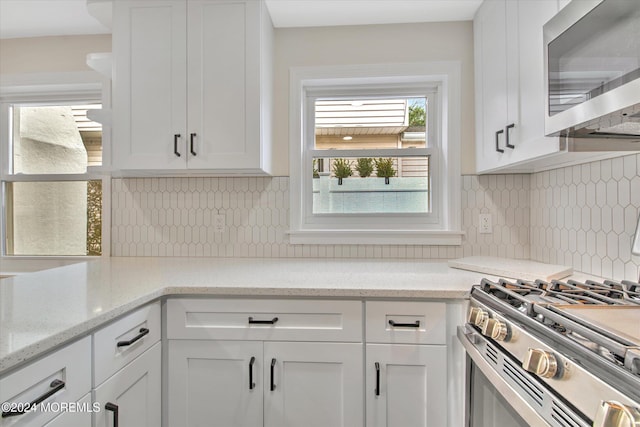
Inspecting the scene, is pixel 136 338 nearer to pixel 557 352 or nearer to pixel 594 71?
pixel 557 352

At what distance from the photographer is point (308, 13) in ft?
6.22

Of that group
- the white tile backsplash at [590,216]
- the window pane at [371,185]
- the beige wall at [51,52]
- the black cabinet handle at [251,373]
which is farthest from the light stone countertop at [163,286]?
the beige wall at [51,52]

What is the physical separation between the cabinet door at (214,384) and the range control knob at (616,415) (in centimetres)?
104

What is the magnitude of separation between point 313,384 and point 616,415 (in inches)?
38.3

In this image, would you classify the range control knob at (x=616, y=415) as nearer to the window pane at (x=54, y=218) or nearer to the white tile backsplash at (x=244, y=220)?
the white tile backsplash at (x=244, y=220)

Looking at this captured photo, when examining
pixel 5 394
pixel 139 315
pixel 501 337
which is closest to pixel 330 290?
pixel 501 337

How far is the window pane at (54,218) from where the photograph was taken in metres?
2.21

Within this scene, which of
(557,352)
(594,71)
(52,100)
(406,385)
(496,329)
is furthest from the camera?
(52,100)

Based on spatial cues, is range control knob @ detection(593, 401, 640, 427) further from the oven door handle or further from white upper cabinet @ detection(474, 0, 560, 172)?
white upper cabinet @ detection(474, 0, 560, 172)

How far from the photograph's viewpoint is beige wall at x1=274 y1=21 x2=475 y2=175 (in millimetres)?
1971

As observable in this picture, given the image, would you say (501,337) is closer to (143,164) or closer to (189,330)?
(189,330)

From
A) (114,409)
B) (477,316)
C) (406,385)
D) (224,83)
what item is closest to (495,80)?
(477,316)

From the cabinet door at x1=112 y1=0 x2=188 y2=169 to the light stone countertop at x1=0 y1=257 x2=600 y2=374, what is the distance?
576mm

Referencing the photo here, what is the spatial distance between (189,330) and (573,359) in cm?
123
